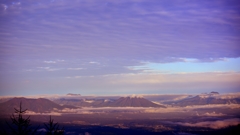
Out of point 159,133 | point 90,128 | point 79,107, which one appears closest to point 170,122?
point 159,133

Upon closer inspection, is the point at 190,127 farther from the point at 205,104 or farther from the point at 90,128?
the point at 90,128

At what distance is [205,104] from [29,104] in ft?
241

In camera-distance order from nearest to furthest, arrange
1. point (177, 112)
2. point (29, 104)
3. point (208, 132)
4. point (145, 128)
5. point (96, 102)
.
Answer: point (208, 132) < point (29, 104) < point (145, 128) < point (177, 112) < point (96, 102)

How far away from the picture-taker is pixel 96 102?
573ft

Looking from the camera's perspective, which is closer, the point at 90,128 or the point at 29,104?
the point at 29,104

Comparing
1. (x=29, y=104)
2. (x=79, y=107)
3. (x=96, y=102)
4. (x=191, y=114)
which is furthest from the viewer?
(x=96, y=102)

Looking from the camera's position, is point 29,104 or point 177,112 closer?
point 29,104

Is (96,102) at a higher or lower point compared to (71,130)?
higher

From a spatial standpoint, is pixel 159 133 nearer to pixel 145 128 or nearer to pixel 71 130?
pixel 145 128

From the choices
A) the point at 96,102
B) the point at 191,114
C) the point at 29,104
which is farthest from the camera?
the point at 96,102

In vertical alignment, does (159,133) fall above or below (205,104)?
below

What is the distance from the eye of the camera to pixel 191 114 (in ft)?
391

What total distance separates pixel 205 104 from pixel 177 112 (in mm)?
12741

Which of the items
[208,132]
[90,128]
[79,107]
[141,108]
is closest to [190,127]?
[208,132]
